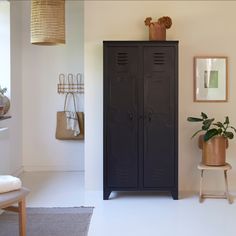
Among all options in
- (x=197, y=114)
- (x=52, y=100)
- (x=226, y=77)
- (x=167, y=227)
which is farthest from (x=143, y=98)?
(x=52, y=100)

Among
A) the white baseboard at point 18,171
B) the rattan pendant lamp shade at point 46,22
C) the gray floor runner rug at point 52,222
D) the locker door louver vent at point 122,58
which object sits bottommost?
the gray floor runner rug at point 52,222

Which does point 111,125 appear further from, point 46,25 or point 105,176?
point 46,25

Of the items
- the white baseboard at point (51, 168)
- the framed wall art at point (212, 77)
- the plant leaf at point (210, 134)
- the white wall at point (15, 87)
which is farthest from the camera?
the white baseboard at point (51, 168)

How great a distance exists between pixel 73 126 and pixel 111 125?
1600mm

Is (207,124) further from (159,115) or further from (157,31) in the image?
(157,31)

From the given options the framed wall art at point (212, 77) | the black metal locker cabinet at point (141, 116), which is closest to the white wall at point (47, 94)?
the black metal locker cabinet at point (141, 116)

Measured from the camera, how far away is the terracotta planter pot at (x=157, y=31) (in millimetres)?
4559

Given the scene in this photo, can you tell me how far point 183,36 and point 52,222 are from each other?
8.66ft

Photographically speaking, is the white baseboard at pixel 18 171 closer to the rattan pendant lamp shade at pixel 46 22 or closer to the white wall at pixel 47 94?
the white wall at pixel 47 94

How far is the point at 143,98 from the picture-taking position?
4.51 meters

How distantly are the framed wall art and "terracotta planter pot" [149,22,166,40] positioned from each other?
54 cm

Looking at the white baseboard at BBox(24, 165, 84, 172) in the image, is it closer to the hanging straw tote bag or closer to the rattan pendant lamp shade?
the hanging straw tote bag

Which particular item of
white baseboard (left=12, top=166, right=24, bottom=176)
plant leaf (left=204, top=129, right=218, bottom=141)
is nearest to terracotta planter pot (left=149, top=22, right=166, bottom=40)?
plant leaf (left=204, top=129, right=218, bottom=141)

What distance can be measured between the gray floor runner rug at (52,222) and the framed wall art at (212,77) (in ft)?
6.47
